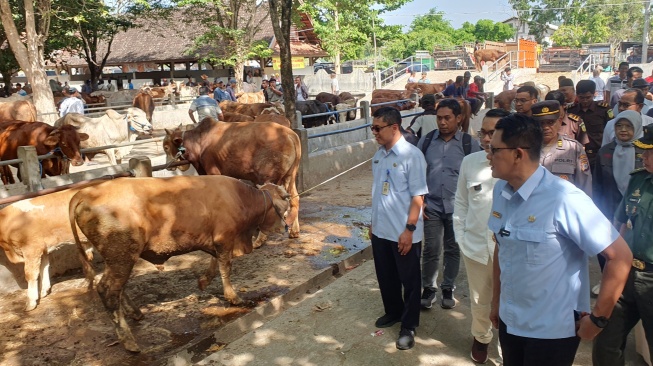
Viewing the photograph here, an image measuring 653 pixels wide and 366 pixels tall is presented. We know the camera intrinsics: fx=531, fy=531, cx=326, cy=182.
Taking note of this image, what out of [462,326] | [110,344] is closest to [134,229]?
[110,344]

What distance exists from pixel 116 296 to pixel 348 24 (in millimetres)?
28826

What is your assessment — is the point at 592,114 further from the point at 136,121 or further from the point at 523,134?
the point at 136,121

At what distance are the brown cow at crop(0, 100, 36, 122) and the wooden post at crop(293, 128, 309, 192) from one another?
27.2 feet

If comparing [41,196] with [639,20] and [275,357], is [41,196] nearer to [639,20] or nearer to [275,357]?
[275,357]

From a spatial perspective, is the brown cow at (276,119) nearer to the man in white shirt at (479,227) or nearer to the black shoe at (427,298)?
the black shoe at (427,298)

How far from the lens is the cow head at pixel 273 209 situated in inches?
212

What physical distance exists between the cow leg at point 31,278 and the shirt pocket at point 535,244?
4.47m

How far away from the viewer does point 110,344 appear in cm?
429

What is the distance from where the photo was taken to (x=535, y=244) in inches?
92.4

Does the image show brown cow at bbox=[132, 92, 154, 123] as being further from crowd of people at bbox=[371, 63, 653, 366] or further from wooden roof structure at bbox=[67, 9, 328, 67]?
crowd of people at bbox=[371, 63, 653, 366]

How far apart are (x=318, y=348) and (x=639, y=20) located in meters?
82.6

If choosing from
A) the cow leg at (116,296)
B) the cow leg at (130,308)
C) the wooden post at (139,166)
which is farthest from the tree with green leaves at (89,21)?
the cow leg at (116,296)

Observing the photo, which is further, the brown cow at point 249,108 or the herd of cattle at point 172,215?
the brown cow at point 249,108

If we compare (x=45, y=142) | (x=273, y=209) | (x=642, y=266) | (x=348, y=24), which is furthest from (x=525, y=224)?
(x=348, y=24)
